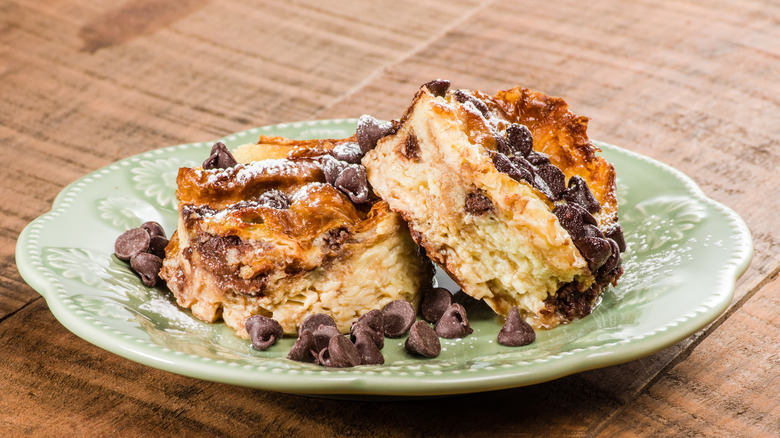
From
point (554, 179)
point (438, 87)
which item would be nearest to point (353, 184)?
point (438, 87)

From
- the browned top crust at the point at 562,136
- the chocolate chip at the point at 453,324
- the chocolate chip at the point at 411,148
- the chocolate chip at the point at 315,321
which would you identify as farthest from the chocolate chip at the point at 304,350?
the browned top crust at the point at 562,136

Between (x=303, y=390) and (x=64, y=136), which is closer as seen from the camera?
(x=303, y=390)

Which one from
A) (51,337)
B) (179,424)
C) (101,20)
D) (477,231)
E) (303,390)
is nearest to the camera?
(303,390)

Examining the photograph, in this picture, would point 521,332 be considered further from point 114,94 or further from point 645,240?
point 114,94

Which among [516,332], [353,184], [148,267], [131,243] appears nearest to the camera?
[516,332]

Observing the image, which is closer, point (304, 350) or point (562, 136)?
point (304, 350)

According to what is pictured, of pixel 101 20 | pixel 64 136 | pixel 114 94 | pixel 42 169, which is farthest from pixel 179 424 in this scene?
pixel 101 20

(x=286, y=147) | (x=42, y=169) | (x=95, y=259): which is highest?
(x=286, y=147)

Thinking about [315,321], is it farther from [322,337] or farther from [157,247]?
[157,247]
